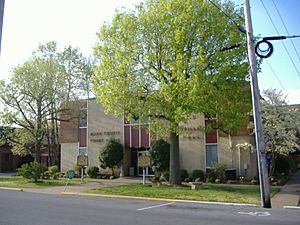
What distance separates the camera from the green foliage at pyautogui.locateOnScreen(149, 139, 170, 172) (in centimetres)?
2734

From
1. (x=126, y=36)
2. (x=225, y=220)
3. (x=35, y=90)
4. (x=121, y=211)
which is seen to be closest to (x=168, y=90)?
(x=126, y=36)

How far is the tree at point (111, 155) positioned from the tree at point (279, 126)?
12.4 meters

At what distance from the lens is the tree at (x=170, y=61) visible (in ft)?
62.2

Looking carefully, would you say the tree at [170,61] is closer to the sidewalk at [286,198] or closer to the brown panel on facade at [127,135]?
the sidewalk at [286,198]

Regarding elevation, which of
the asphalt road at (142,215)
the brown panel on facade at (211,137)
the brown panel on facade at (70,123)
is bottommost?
the asphalt road at (142,215)

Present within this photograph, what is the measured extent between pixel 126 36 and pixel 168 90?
440 centimetres

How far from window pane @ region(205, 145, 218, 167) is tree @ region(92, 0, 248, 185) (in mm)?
6384

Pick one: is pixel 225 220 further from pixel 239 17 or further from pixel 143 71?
pixel 239 17

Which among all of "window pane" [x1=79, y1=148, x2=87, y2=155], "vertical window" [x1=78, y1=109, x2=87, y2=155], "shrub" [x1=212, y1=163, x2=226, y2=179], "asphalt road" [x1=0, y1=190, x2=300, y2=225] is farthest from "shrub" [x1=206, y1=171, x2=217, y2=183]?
"vertical window" [x1=78, y1=109, x2=87, y2=155]

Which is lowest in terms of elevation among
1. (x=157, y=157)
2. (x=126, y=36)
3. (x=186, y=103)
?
(x=157, y=157)

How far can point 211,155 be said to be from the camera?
27703mm

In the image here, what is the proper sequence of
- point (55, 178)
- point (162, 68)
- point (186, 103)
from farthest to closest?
point (55, 178)
point (162, 68)
point (186, 103)

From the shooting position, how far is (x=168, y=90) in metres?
19.1

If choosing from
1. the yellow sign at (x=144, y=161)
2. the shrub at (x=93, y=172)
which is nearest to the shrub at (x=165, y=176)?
the yellow sign at (x=144, y=161)
